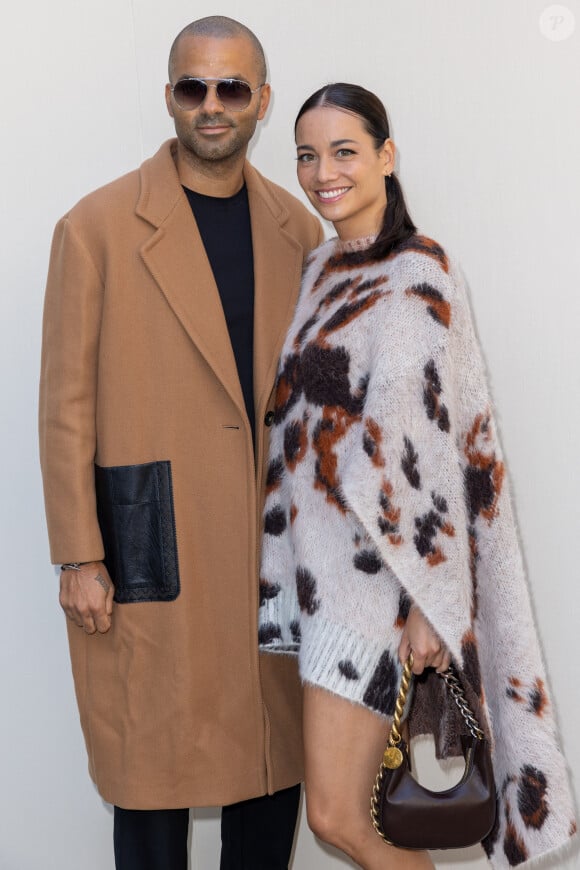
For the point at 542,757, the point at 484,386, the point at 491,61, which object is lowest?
the point at 542,757

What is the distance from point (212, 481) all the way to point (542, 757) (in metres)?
0.87

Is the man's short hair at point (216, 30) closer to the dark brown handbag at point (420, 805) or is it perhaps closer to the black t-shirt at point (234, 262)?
the black t-shirt at point (234, 262)

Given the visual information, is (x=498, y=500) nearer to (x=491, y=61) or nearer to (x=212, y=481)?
(x=212, y=481)

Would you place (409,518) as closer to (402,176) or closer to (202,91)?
(202,91)

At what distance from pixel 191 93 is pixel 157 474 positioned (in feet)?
2.64

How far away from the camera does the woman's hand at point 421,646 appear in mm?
2055

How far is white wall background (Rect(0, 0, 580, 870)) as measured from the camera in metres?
2.65

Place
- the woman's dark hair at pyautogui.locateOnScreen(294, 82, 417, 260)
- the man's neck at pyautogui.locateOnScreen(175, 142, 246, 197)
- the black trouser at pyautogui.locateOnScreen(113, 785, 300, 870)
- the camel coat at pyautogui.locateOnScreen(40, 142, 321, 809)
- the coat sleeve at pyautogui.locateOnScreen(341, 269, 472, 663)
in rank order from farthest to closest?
the black trouser at pyautogui.locateOnScreen(113, 785, 300, 870)
the man's neck at pyautogui.locateOnScreen(175, 142, 246, 197)
the camel coat at pyautogui.locateOnScreen(40, 142, 321, 809)
the woman's dark hair at pyautogui.locateOnScreen(294, 82, 417, 260)
the coat sleeve at pyautogui.locateOnScreen(341, 269, 472, 663)

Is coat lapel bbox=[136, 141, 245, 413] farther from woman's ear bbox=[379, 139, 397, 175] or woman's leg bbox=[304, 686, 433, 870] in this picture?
woman's leg bbox=[304, 686, 433, 870]

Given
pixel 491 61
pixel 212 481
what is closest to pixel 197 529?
pixel 212 481

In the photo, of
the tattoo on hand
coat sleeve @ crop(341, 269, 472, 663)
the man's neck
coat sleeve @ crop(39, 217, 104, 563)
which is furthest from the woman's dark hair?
the tattoo on hand

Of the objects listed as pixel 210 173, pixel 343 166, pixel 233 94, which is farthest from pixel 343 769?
pixel 233 94

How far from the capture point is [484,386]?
212cm

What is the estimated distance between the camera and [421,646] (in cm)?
205
